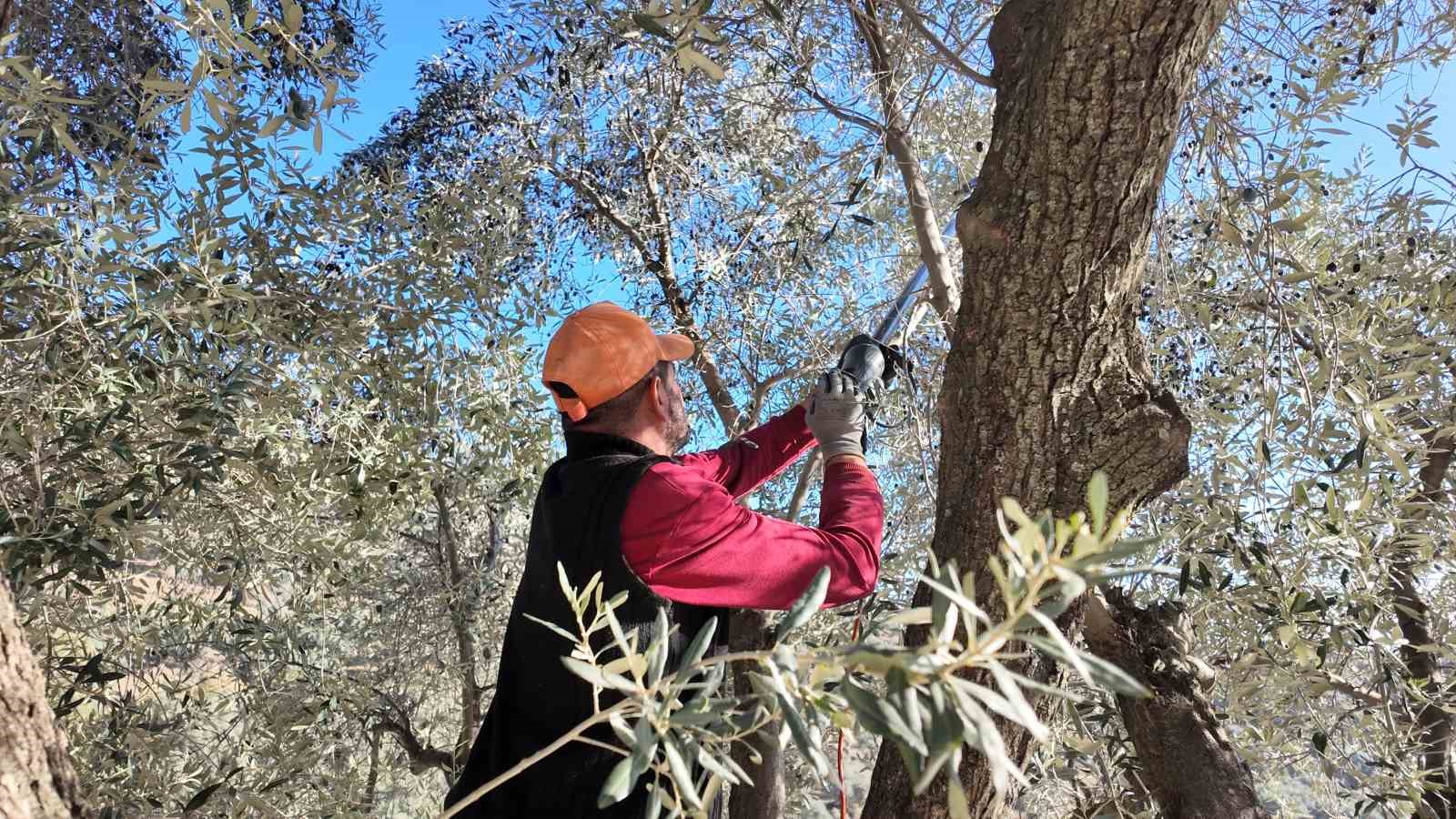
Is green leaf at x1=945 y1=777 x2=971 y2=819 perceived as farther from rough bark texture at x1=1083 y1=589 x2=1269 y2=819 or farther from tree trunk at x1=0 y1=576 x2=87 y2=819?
rough bark texture at x1=1083 y1=589 x2=1269 y2=819

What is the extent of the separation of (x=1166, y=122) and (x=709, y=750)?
1.54 meters

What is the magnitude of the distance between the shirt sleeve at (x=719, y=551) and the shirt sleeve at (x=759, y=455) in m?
0.84

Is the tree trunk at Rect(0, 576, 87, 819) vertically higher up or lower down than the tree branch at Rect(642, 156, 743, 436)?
lower down

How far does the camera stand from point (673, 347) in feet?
8.69

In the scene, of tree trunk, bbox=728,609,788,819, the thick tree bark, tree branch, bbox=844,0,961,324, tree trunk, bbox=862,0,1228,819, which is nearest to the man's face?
tree trunk, bbox=862,0,1228,819

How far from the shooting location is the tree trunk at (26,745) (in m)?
1.09

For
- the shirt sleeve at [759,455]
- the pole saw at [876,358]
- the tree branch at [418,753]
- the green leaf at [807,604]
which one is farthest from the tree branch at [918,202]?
the tree branch at [418,753]

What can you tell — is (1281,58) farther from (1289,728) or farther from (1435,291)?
(1289,728)

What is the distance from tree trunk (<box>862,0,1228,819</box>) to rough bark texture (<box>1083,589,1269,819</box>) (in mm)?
1319

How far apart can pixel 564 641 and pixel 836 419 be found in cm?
81

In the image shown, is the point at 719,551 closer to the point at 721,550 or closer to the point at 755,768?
the point at 721,550

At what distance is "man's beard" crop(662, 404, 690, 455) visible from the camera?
2.51 meters

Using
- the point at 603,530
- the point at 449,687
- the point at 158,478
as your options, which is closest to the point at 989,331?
the point at 603,530

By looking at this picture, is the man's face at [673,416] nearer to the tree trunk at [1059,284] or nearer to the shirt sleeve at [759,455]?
the shirt sleeve at [759,455]
